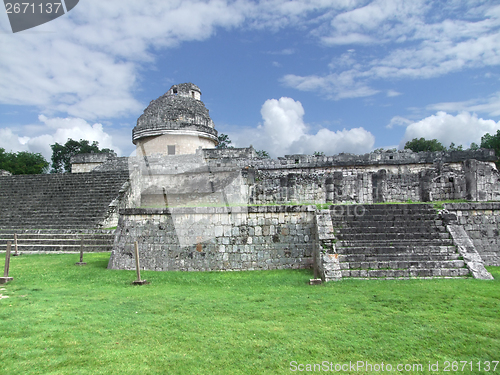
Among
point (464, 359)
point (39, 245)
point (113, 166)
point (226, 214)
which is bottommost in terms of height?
point (464, 359)

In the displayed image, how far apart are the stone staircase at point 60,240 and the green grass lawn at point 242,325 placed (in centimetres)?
525

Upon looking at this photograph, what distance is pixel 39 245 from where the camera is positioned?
43.9 feet

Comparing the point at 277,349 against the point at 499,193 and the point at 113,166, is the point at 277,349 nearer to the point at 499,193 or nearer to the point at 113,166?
the point at 499,193

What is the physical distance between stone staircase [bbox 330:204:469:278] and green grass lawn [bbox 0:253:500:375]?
497 millimetres

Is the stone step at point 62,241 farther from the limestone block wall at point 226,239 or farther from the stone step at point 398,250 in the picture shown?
the stone step at point 398,250

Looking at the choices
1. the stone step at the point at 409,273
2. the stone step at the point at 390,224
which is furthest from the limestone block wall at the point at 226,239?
the stone step at the point at 409,273

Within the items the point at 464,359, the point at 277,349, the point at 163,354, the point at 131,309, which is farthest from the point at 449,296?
the point at 131,309

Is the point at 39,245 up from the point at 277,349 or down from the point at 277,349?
up

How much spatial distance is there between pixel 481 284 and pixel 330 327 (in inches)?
160

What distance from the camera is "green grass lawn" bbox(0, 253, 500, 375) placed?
13.2 feet

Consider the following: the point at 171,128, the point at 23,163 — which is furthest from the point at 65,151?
the point at 171,128

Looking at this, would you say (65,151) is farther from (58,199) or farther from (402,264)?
(402,264)

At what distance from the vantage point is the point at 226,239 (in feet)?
30.3

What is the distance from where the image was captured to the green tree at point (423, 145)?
3791 centimetres
